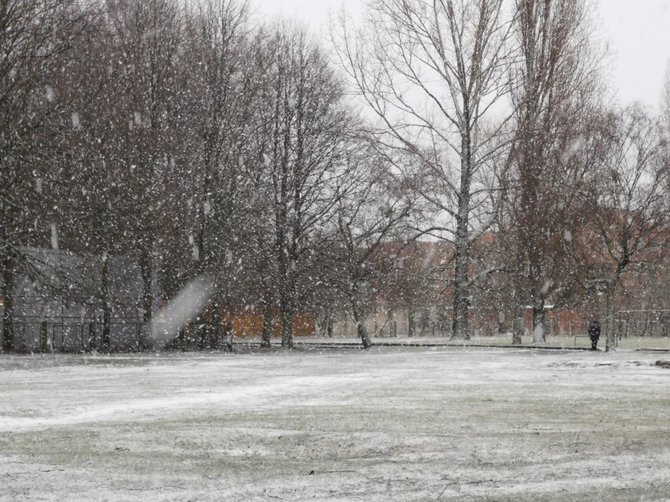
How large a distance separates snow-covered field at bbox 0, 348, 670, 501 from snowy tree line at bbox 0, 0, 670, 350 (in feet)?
47.2

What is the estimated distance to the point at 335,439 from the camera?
395 inches

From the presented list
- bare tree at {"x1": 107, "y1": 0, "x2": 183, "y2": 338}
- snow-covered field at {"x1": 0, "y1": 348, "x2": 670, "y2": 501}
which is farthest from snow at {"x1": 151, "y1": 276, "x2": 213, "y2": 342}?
snow-covered field at {"x1": 0, "y1": 348, "x2": 670, "y2": 501}

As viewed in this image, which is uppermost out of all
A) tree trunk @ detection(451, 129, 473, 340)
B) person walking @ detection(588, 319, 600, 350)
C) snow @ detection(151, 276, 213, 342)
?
tree trunk @ detection(451, 129, 473, 340)

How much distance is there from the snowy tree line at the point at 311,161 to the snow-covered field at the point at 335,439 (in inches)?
566

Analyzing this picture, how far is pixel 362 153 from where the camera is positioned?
40406 millimetres

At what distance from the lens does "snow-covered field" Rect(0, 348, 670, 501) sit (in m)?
7.41

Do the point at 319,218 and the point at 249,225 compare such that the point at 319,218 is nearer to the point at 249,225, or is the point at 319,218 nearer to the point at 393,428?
the point at 249,225

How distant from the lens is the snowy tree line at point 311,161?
109 ft

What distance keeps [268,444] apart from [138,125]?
90.5ft

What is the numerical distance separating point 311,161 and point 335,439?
30614mm

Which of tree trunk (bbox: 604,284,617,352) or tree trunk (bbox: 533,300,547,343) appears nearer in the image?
tree trunk (bbox: 604,284,617,352)

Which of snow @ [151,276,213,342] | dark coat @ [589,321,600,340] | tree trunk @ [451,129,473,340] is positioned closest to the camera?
dark coat @ [589,321,600,340]

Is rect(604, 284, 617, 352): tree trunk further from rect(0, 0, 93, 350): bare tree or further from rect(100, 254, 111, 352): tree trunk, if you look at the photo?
rect(0, 0, 93, 350): bare tree

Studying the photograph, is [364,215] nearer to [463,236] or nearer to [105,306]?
[463,236]
